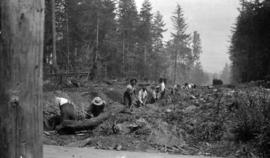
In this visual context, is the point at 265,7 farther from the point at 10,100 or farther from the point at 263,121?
the point at 10,100

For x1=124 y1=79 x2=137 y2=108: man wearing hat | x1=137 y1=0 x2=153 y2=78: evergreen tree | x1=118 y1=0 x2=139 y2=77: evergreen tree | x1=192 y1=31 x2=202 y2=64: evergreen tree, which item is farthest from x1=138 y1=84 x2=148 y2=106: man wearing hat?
x1=192 y1=31 x2=202 y2=64: evergreen tree

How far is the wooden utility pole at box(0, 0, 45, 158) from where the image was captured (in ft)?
7.03

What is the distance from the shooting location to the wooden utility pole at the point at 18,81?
214cm

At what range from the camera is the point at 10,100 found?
2.16m

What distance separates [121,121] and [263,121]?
463 centimetres

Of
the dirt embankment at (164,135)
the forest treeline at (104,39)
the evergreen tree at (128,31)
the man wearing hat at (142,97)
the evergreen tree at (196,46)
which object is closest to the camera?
the dirt embankment at (164,135)

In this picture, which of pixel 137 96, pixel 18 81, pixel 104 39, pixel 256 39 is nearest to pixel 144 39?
pixel 104 39

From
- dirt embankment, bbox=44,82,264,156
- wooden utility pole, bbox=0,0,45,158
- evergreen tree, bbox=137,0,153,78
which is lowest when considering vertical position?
dirt embankment, bbox=44,82,264,156

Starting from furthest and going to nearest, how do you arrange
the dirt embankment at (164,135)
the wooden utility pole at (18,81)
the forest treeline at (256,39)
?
the forest treeline at (256,39) → the dirt embankment at (164,135) → the wooden utility pole at (18,81)

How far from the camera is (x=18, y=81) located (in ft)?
7.08

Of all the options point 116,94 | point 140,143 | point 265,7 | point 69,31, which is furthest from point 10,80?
point 69,31

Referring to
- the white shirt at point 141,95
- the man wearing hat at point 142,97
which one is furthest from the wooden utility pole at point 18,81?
the white shirt at point 141,95

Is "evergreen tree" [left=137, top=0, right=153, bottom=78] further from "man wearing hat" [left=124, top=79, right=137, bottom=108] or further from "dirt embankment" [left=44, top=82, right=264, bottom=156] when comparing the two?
"dirt embankment" [left=44, top=82, right=264, bottom=156]

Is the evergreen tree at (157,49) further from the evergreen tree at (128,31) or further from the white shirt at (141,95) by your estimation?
the white shirt at (141,95)
